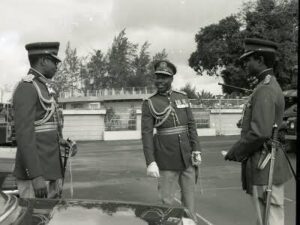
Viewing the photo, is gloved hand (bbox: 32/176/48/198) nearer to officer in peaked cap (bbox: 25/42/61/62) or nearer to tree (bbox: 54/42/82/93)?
officer in peaked cap (bbox: 25/42/61/62)

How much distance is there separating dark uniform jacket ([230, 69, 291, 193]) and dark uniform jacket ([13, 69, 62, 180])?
1.49 meters

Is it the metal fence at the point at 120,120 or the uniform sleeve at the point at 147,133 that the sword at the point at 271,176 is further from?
the metal fence at the point at 120,120

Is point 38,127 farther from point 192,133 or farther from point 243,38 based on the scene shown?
point 243,38

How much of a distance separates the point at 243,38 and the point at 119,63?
37.2 meters

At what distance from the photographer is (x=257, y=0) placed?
36906 mm

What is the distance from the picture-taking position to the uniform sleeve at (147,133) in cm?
496

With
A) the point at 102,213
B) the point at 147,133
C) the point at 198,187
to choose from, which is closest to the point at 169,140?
the point at 147,133

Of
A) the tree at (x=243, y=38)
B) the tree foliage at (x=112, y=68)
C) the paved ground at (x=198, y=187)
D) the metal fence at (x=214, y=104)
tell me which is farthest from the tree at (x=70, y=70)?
the paved ground at (x=198, y=187)

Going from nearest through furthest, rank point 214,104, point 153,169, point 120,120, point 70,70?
point 153,169, point 120,120, point 214,104, point 70,70

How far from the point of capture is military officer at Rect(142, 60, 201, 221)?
502cm

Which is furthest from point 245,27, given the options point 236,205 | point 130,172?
point 236,205

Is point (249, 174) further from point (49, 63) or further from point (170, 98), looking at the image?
point (49, 63)

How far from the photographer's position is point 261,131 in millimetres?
4020

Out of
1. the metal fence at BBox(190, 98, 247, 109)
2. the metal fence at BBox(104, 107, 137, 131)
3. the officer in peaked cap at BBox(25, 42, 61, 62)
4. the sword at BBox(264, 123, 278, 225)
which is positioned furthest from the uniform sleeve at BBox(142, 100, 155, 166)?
the metal fence at BBox(190, 98, 247, 109)
